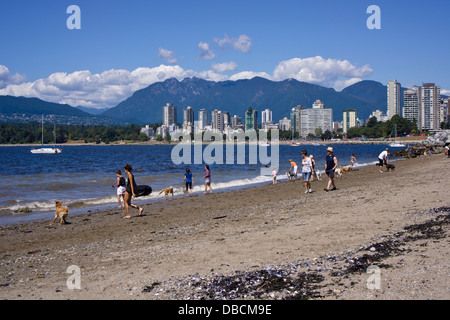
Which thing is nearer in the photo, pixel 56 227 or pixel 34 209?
pixel 56 227

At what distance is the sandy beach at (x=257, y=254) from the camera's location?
5961 millimetres

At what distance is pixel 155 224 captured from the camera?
1349cm

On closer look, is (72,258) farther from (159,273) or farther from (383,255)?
(383,255)

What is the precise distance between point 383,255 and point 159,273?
3.93m

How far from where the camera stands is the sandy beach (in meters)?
5.96

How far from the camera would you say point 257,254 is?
7.96 m

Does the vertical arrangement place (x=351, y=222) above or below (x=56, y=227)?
above

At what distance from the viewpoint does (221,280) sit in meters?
6.50
